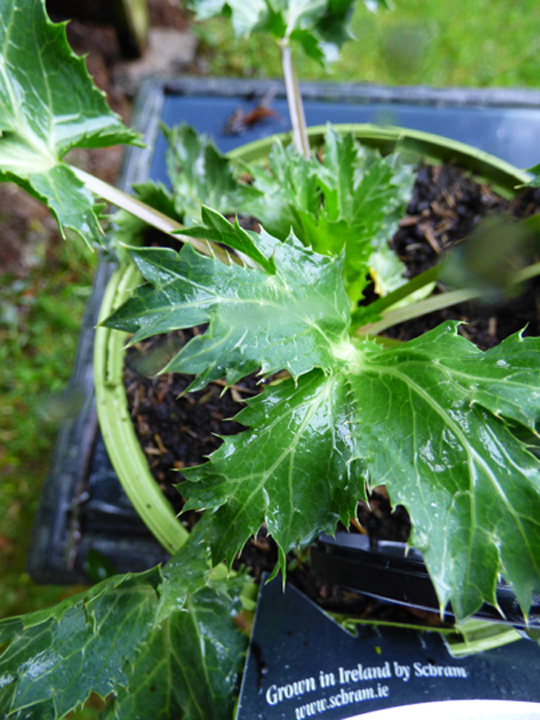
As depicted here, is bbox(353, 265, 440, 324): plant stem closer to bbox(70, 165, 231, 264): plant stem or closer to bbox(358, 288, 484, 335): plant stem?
bbox(358, 288, 484, 335): plant stem

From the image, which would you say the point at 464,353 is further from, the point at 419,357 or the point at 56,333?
the point at 56,333

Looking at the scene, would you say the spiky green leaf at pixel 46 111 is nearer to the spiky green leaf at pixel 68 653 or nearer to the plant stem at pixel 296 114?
the plant stem at pixel 296 114

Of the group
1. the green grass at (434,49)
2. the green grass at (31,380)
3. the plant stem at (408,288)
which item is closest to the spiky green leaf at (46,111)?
the plant stem at (408,288)

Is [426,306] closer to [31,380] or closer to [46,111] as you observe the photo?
[46,111]

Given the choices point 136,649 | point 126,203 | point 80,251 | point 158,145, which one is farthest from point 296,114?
point 80,251

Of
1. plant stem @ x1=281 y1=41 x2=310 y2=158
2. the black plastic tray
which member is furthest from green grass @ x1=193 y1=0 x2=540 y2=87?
plant stem @ x1=281 y1=41 x2=310 y2=158

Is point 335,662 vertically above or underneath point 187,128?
Result: underneath

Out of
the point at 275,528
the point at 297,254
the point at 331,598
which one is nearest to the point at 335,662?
the point at 331,598
